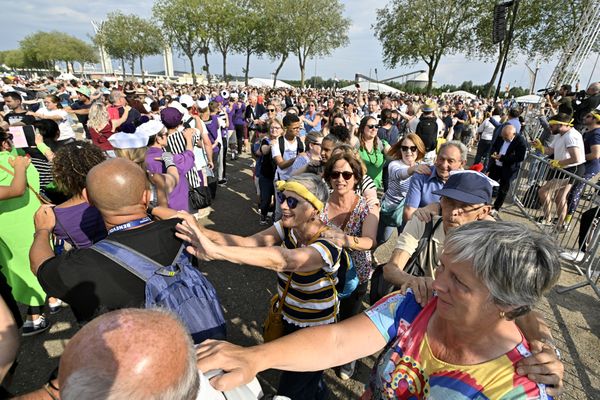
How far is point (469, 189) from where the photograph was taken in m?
2.09

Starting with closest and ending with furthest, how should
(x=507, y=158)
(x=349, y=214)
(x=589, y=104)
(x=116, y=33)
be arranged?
(x=349, y=214) < (x=507, y=158) < (x=589, y=104) < (x=116, y=33)

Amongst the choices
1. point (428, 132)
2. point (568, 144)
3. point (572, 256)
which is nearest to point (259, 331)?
point (428, 132)

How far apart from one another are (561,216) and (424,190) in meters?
4.43

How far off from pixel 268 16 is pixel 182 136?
4344cm

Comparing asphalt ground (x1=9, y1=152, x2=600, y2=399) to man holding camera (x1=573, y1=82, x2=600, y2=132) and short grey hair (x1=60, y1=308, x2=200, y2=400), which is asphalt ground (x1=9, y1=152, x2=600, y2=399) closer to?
short grey hair (x1=60, y1=308, x2=200, y2=400)

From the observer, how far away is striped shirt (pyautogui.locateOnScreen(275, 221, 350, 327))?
81.6 inches

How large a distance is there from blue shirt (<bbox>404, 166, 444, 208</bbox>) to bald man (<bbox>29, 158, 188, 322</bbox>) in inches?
96.5

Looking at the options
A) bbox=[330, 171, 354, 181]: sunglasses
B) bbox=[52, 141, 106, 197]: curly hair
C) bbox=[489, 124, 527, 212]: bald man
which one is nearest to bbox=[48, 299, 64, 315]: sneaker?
bbox=[52, 141, 106, 197]: curly hair

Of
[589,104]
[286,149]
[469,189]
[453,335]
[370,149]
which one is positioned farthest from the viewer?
[589,104]

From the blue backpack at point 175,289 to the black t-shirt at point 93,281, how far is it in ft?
0.10

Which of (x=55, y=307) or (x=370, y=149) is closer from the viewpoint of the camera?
(x=55, y=307)

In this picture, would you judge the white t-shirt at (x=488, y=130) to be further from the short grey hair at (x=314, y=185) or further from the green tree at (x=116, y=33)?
the green tree at (x=116, y=33)

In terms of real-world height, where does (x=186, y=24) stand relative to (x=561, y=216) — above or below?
above

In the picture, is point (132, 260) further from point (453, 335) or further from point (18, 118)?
point (18, 118)
